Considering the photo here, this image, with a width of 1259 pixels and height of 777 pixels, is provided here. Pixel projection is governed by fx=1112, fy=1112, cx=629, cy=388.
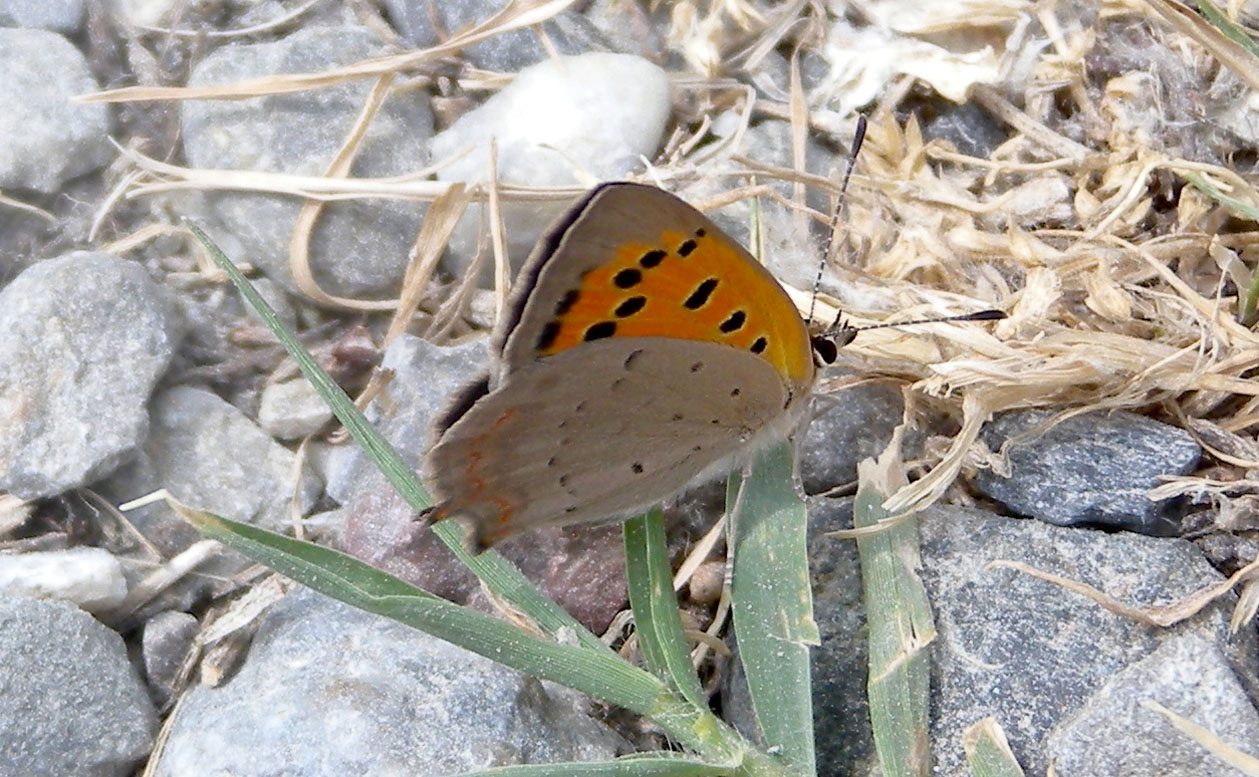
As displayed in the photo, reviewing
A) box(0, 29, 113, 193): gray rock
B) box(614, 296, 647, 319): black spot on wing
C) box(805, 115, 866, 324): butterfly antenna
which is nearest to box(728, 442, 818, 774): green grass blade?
box(805, 115, 866, 324): butterfly antenna

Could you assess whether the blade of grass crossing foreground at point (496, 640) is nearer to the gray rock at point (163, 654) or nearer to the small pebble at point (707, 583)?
the small pebble at point (707, 583)

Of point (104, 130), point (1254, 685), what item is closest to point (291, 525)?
point (104, 130)

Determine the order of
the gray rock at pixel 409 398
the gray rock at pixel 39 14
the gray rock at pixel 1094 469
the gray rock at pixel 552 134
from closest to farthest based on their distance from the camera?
the gray rock at pixel 1094 469 < the gray rock at pixel 409 398 < the gray rock at pixel 552 134 < the gray rock at pixel 39 14

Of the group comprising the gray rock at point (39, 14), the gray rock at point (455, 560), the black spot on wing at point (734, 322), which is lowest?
the gray rock at point (455, 560)

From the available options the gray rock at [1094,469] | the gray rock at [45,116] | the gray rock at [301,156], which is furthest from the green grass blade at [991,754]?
the gray rock at [45,116]

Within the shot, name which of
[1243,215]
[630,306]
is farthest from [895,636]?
[1243,215]

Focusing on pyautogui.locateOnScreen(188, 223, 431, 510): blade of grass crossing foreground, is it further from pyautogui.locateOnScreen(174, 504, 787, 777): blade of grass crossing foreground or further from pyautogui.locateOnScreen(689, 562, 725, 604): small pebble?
pyautogui.locateOnScreen(689, 562, 725, 604): small pebble

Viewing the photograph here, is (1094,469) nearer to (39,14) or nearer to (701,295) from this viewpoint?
(701,295)
